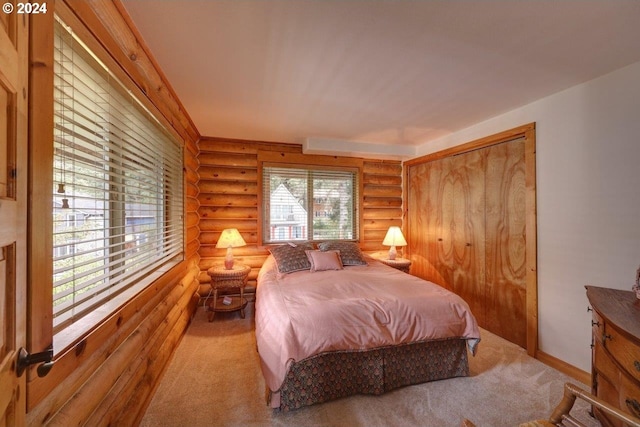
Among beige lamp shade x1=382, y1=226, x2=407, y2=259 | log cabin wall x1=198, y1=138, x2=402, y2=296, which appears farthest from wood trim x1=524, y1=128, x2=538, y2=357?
log cabin wall x1=198, y1=138, x2=402, y2=296

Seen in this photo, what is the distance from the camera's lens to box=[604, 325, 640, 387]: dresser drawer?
44.7 inches

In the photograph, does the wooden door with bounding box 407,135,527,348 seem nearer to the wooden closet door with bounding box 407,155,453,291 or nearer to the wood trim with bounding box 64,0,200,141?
the wooden closet door with bounding box 407,155,453,291

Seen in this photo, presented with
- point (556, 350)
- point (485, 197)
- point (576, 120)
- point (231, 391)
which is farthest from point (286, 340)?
point (576, 120)

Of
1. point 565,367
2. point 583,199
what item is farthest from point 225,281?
point 583,199

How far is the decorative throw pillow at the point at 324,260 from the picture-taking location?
9.92 ft

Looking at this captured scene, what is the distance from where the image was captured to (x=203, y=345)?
252 centimetres

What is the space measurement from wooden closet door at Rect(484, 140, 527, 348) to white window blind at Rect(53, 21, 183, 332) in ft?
11.2

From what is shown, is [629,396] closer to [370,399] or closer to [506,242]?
[370,399]

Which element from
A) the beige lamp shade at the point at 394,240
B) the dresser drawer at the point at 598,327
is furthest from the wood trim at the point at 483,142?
the dresser drawer at the point at 598,327

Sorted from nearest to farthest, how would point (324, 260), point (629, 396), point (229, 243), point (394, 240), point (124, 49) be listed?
point (629, 396), point (124, 49), point (324, 260), point (229, 243), point (394, 240)

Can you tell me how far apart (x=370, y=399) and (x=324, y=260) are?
4.96 ft

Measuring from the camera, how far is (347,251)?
3.41m

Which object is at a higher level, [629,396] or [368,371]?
[629,396]

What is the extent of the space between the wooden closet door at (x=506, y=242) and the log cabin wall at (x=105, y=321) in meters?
3.40
